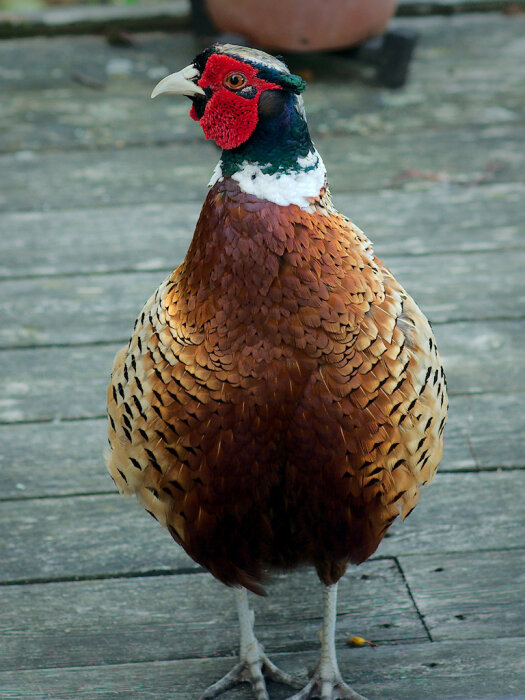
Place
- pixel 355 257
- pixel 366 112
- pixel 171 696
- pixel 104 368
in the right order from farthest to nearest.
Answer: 1. pixel 366 112
2. pixel 104 368
3. pixel 171 696
4. pixel 355 257

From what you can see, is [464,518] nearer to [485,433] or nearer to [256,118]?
[485,433]

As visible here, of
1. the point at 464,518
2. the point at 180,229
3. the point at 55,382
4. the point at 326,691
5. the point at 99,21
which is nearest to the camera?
the point at 326,691

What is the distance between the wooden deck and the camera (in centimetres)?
188

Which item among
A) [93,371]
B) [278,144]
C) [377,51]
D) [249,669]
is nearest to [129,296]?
[93,371]

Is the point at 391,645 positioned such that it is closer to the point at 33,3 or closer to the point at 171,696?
the point at 171,696

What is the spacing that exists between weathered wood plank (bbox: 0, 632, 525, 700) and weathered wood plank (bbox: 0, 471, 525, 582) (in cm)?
27

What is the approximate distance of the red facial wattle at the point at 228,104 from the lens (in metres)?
1.44

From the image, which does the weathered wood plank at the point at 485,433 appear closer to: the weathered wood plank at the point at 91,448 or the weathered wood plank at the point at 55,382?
the weathered wood plank at the point at 91,448

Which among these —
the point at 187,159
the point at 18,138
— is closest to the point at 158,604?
the point at 187,159

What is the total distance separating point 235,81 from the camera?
1.46 meters

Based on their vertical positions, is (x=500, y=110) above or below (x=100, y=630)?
above

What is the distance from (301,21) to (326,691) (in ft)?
10.3

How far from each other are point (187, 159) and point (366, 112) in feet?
2.95

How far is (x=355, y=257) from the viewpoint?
1.57 metres
